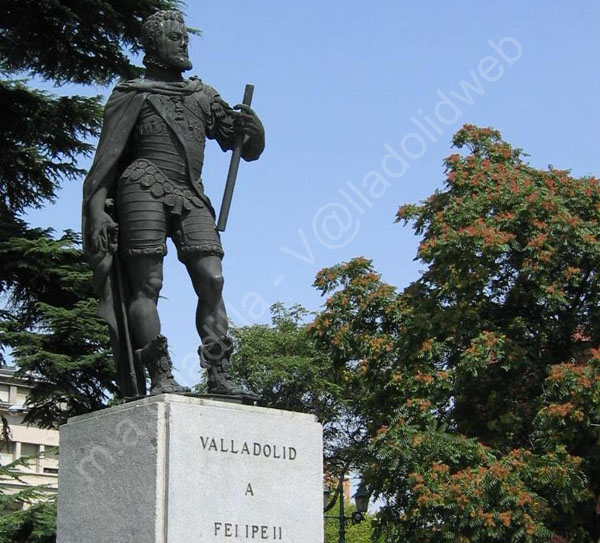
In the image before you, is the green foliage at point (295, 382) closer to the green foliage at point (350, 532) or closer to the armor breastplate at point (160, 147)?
the green foliage at point (350, 532)

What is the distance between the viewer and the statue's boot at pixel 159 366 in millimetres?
7328

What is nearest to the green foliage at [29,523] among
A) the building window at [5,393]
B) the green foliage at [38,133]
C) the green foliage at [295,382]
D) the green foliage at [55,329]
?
the green foliage at [55,329]

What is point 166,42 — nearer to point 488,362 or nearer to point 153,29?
point 153,29

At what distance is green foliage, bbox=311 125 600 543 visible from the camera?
66.0 ft

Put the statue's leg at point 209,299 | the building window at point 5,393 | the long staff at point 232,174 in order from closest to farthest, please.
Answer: the statue's leg at point 209,299 → the long staff at point 232,174 → the building window at point 5,393

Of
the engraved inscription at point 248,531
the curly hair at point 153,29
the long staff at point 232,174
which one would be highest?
the curly hair at point 153,29

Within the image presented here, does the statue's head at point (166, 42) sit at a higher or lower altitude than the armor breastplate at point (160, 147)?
higher

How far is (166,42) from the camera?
27.2ft

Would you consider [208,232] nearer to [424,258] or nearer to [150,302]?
[150,302]

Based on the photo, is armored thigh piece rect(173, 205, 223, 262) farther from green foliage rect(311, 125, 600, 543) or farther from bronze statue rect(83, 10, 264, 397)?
green foliage rect(311, 125, 600, 543)

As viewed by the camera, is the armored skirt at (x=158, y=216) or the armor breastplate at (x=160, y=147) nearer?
the armored skirt at (x=158, y=216)

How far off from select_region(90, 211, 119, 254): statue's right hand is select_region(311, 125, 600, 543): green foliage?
12934 millimetres

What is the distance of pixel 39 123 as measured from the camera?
1962 centimetres

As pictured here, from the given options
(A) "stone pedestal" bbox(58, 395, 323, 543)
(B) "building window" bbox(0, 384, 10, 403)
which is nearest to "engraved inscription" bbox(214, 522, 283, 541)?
(A) "stone pedestal" bbox(58, 395, 323, 543)
